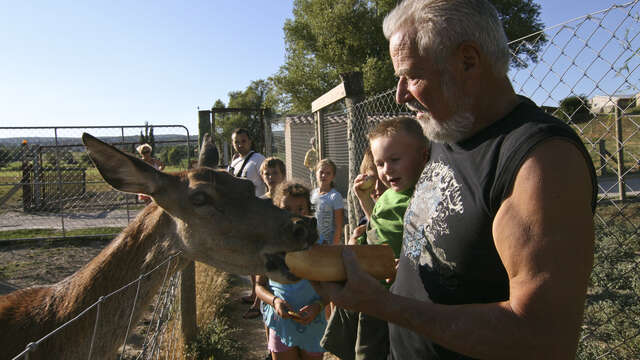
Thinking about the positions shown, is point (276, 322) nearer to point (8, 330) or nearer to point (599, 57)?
point (8, 330)

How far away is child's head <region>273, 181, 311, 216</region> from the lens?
389 cm

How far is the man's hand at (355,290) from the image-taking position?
1.46 metres

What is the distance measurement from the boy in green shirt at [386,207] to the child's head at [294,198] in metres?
1.13

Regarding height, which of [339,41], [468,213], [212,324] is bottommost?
[212,324]

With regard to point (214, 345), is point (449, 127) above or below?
above

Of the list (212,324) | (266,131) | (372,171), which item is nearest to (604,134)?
(372,171)

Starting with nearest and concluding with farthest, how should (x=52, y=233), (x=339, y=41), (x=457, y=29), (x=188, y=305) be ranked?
(x=457, y=29) < (x=188, y=305) < (x=52, y=233) < (x=339, y=41)

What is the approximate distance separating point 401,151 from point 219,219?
1.31m

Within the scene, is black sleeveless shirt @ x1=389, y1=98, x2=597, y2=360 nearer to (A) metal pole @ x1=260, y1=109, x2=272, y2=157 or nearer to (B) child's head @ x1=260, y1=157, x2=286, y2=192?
(B) child's head @ x1=260, y1=157, x2=286, y2=192

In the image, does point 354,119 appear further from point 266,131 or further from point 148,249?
point 266,131

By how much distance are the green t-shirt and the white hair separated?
1316 mm

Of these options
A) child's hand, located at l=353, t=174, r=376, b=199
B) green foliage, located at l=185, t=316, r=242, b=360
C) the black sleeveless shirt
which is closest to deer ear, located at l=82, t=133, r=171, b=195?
child's hand, located at l=353, t=174, r=376, b=199

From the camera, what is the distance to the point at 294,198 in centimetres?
391

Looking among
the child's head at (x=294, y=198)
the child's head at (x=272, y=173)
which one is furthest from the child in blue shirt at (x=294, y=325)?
the child's head at (x=272, y=173)
